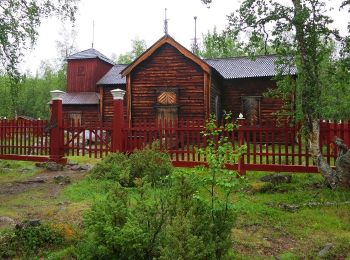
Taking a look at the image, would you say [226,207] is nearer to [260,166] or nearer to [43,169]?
[260,166]

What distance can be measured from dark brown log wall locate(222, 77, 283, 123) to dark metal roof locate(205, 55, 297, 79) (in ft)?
1.33

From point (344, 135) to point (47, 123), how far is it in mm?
9302

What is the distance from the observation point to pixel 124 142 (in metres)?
11.7

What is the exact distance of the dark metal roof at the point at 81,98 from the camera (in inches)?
1046

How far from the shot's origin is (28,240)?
489 centimetres

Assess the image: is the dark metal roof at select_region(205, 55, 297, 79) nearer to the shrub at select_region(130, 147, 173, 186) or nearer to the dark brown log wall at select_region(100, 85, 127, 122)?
the dark brown log wall at select_region(100, 85, 127, 122)

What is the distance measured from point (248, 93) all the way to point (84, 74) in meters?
13.7

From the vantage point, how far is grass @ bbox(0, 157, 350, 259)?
516 cm

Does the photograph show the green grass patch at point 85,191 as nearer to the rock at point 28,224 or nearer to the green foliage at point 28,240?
the rock at point 28,224

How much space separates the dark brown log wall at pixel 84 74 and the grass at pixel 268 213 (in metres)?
20.2

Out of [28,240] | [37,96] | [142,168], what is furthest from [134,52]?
[28,240]

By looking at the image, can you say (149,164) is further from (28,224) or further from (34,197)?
(28,224)

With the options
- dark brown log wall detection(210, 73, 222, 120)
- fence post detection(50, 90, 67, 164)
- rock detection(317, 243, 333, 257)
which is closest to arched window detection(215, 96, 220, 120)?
dark brown log wall detection(210, 73, 222, 120)

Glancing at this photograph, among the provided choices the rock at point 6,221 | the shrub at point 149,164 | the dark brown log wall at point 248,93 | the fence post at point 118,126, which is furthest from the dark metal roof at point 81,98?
the rock at point 6,221
